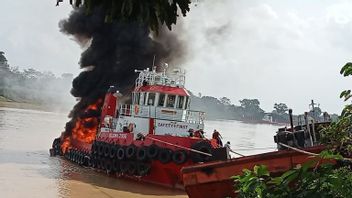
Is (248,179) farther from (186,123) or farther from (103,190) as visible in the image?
(186,123)

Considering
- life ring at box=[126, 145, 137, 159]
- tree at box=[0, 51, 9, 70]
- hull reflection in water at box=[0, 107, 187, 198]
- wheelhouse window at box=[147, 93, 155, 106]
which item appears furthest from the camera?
tree at box=[0, 51, 9, 70]

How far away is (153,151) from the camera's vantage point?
14734mm

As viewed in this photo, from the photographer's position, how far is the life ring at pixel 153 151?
1465 cm

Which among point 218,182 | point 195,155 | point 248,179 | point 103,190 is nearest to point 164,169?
point 195,155

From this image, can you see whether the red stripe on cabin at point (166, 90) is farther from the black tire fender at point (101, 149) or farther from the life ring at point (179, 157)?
the life ring at point (179, 157)

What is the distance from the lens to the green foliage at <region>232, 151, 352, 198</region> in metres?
3.02

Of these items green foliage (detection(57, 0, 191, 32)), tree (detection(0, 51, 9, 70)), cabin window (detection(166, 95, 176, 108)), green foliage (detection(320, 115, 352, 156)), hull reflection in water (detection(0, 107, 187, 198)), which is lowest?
hull reflection in water (detection(0, 107, 187, 198))

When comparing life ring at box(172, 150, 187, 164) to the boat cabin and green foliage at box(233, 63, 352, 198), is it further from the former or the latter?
green foliage at box(233, 63, 352, 198)

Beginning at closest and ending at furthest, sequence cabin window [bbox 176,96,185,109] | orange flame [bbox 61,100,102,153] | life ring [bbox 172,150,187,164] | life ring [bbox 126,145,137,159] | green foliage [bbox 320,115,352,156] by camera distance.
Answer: green foliage [bbox 320,115,352,156] → life ring [bbox 172,150,187,164] → life ring [bbox 126,145,137,159] → cabin window [bbox 176,96,185,109] → orange flame [bbox 61,100,102,153]

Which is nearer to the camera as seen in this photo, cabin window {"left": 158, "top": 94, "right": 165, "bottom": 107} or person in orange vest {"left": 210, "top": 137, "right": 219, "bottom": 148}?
person in orange vest {"left": 210, "top": 137, "right": 219, "bottom": 148}

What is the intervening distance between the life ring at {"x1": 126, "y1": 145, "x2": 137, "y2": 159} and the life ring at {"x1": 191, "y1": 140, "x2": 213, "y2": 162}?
2.19m

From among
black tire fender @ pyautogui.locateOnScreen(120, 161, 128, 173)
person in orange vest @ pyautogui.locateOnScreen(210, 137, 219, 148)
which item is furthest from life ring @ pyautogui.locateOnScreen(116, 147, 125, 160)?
person in orange vest @ pyautogui.locateOnScreen(210, 137, 219, 148)

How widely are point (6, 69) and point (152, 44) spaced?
80.4m

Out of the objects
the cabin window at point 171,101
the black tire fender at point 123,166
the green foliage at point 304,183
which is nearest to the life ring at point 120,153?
the black tire fender at point 123,166
